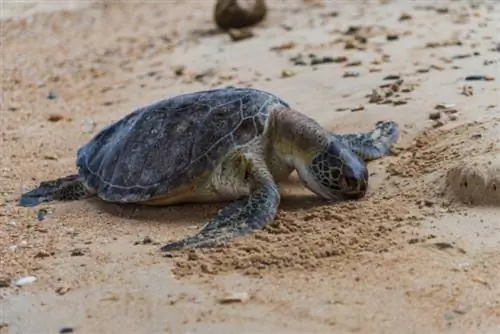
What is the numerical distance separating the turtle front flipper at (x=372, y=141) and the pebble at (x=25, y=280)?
1.91m

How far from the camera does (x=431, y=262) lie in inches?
139

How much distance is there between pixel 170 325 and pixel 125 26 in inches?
350

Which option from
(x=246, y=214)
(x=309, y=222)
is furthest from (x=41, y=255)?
(x=309, y=222)

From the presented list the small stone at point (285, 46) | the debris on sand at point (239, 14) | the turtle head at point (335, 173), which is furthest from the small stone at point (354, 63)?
the debris on sand at point (239, 14)

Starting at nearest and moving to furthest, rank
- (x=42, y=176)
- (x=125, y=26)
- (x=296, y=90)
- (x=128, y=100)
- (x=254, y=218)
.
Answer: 1. (x=254, y=218)
2. (x=42, y=176)
3. (x=296, y=90)
4. (x=128, y=100)
5. (x=125, y=26)

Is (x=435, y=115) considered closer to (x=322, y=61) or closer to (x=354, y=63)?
(x=354, y=63)

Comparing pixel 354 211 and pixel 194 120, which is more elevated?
pixel 194 120

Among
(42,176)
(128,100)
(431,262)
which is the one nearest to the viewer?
(431,262)

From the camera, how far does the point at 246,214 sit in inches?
165

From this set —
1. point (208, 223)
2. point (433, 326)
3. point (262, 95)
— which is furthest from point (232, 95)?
point (433, 326)

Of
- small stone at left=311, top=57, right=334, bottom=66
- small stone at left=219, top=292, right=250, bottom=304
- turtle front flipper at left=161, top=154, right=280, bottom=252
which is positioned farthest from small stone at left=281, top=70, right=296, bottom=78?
small stone at left=219, top=292, right=250, bottom=304

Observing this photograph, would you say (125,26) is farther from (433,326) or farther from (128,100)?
(433,326)

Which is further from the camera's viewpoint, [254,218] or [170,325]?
[254,218]

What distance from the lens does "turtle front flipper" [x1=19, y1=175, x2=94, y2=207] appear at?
510 centimetres
